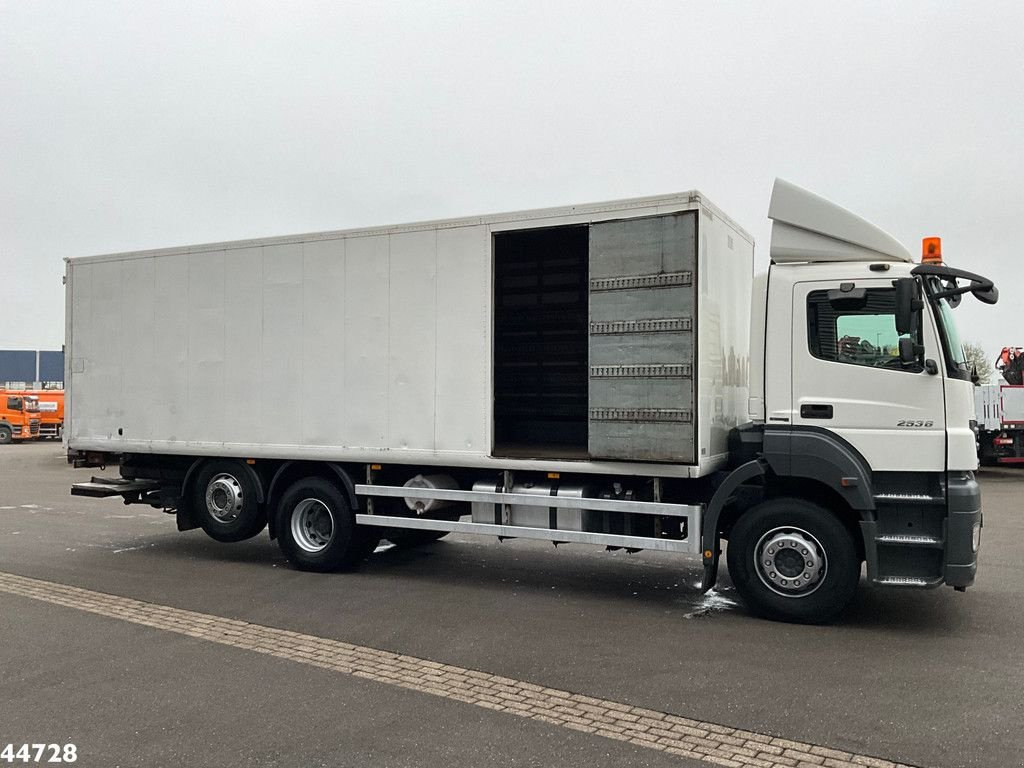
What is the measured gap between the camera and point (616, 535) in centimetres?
764

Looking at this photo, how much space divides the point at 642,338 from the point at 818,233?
167 cm

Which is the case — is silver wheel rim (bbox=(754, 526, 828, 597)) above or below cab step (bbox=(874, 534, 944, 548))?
below

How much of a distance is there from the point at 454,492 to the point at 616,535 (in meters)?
1.67

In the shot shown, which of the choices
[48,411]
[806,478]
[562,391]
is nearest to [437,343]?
[562,391]

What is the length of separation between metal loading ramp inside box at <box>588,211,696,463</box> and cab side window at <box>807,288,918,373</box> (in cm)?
101

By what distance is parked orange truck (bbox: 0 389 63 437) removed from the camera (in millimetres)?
38438

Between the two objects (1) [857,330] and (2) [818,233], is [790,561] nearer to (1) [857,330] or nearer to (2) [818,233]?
(1) [857,330]

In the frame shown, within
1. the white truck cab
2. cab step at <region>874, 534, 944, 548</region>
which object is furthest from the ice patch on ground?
cab step at <region>874, 534, 944, 548</region>

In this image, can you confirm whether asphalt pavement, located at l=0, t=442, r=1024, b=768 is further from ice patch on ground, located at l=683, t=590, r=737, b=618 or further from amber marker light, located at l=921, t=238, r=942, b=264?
amber marker light, located at l=921, t=238, r=942, b=264

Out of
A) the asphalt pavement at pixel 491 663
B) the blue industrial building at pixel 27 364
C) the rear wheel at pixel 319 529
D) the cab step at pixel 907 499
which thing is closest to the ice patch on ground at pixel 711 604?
the asphalt pavement at pixel 491 663

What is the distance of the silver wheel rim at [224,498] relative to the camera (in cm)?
950

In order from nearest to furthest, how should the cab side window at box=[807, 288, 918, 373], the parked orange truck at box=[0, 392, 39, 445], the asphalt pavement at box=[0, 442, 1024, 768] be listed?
the asphalt pavement at box=[0, 442, 1024, 768], the cab side window at box=[807, 288, 918, 373], the parked orange truck at box=[0, 392, 39, 445]

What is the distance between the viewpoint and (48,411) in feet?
127

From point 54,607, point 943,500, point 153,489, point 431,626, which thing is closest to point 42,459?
point 153,489
